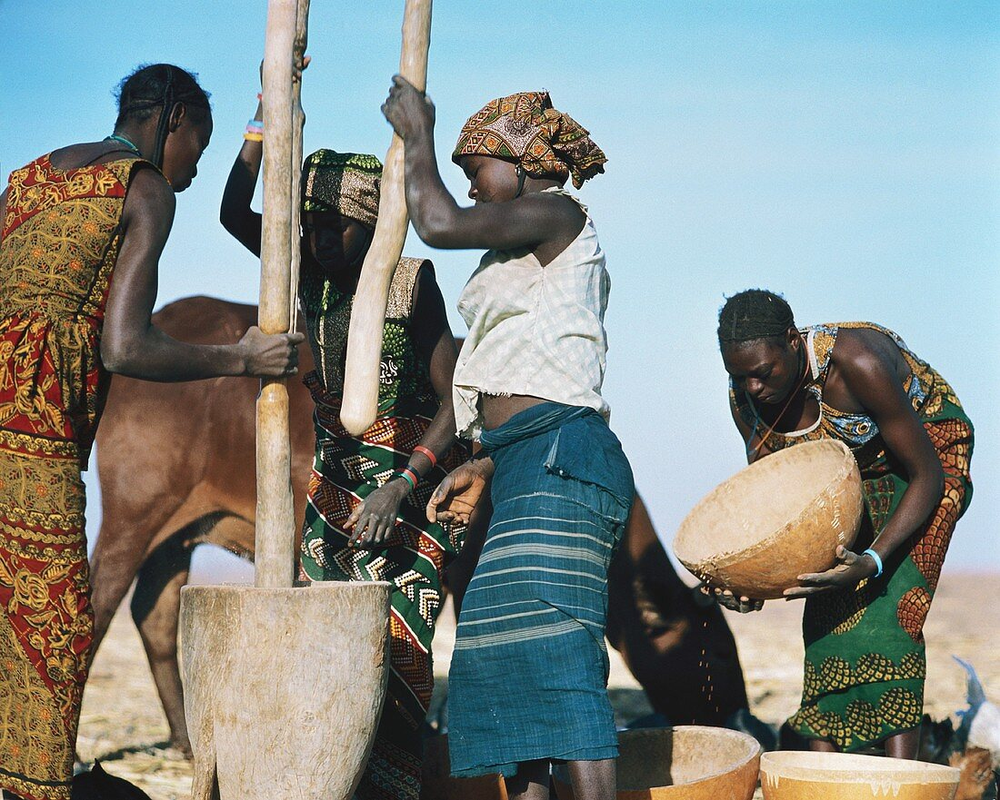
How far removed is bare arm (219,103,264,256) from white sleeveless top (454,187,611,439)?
101cm

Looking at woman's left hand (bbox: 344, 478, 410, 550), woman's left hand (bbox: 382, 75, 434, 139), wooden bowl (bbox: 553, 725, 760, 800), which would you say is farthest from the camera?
wooden bowl (bbox: 553, 725, 760, 800)

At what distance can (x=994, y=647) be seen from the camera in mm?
10359

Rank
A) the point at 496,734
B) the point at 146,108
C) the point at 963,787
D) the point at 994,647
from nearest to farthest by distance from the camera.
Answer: the point at 496,734 → the point at 146,108 → the point at 963,787 → the point at 994,647

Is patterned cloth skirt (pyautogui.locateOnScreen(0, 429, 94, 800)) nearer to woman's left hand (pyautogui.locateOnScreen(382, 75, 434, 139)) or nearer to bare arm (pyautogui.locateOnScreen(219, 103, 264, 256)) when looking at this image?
bare arm (pyautogui.locateOnScreen(219, 103, 264, 256))

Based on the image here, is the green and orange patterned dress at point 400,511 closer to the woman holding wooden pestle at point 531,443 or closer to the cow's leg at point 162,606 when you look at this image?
the woman holding wooden pestle at point 531,443

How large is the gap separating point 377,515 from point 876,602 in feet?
5.51

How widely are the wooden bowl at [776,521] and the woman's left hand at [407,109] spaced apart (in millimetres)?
1551

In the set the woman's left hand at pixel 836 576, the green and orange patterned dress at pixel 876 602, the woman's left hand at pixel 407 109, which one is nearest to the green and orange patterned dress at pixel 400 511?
the woman's left hand at pixel 407 109

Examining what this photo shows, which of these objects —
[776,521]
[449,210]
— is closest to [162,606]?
[776,521]

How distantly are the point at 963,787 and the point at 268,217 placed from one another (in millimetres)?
3367

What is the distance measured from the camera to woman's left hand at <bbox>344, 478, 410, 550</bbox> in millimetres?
3628

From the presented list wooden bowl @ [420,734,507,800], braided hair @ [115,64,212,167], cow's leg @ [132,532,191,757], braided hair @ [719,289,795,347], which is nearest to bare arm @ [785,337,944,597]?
braided hair @ [719,289,795,347]

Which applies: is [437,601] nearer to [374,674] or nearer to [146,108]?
[374,674]

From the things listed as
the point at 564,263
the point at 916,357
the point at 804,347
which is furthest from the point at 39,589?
the point at 916,357
